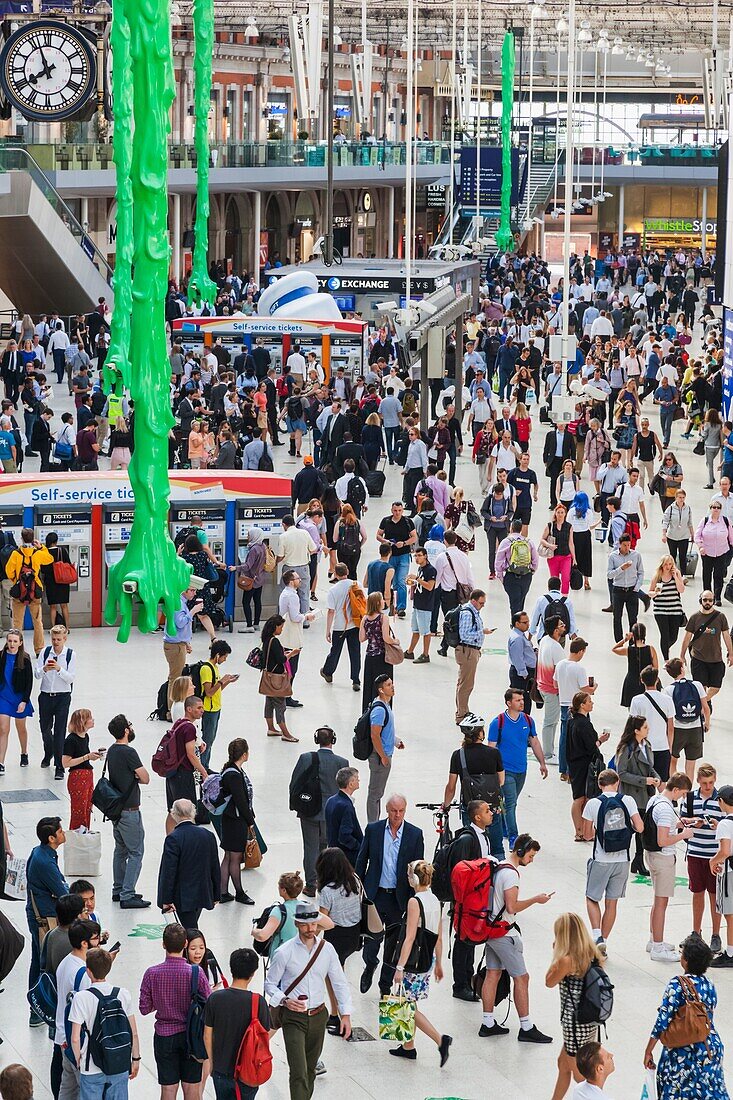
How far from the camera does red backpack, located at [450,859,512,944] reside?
32.9ft

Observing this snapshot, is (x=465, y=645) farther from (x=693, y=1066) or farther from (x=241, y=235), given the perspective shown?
(x=241, y=235)

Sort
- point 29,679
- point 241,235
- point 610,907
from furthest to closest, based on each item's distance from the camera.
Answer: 1. point 241,235
2. point 29,679
3. point 610,907

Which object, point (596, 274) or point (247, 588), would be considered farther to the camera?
point (596, 274)

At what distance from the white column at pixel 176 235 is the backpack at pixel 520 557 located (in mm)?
38201

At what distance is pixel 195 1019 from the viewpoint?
866 centimetres

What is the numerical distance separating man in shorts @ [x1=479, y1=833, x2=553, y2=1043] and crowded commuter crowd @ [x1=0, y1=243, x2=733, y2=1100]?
0.02 m

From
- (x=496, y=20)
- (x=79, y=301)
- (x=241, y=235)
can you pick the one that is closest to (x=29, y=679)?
(x=79, y=301)

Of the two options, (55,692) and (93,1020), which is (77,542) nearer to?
(55,692)

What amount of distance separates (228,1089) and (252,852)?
12.1ft

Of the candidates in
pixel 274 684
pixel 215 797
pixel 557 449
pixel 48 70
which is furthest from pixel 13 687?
pixel 48 70

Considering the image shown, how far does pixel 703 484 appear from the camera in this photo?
2728 centimetres

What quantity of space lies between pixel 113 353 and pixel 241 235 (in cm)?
3482

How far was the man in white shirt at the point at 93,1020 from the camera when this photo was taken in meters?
8.30

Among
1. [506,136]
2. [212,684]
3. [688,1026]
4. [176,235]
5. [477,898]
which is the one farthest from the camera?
[176,235]
